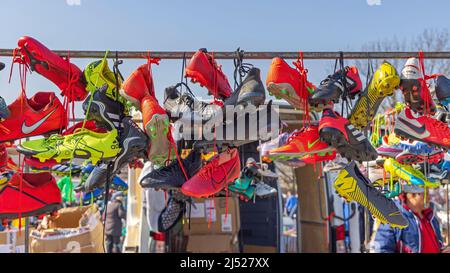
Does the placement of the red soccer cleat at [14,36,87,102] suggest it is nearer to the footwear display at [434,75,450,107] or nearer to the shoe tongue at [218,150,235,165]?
the shoe tongue at [218,150,235,165]

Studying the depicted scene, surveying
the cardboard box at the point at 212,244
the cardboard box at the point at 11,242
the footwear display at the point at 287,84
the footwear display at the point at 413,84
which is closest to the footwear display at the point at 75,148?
the footwear display at the point at 287,84

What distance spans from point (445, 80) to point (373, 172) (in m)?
1.85

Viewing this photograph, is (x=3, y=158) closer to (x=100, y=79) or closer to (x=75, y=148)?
(x=75, y=148)

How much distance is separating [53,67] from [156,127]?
2.11ft

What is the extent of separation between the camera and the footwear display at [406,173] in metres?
3.54

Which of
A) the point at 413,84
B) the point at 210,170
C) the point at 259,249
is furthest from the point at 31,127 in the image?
the point at 259,249

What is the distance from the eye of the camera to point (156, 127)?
92.0 inches

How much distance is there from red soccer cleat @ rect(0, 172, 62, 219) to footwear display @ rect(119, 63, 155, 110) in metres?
0.71

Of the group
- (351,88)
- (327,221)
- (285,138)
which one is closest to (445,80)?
(351,88)

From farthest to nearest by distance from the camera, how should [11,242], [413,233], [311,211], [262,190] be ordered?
[11,242], [311,211], [262,190], [413,233]

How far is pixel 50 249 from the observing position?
473cm

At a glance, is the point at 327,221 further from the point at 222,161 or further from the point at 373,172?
the point at 222,161

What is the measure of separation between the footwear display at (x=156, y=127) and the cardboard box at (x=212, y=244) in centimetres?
263

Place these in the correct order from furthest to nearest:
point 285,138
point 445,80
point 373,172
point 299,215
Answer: point 299,215, point 373,172, point 285,138, point 445,80
